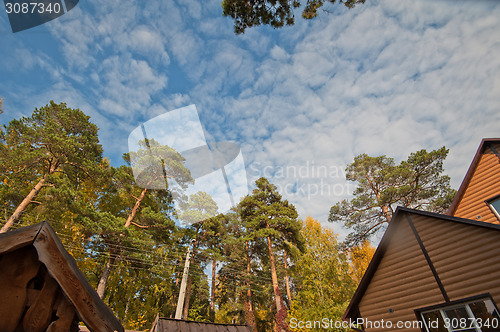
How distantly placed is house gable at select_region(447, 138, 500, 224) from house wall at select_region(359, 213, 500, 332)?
3818 millimetres

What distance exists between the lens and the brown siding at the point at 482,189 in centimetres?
966

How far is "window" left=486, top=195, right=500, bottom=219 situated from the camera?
938 cm

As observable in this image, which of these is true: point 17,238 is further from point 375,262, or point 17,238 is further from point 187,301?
point 187,301

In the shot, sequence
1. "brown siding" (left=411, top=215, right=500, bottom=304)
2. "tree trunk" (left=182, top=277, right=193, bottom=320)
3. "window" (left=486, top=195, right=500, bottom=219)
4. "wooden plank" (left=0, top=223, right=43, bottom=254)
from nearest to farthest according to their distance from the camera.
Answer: "wooden plank" (left=0, top=223, right=43, bottom=254)
"brown siding" (left=411, top=215, right=500, bottom=304)
"window" (left=486, top=195, right=500, bottom=219)
"tree trunk" (left=182, top=277, right=193, bottom=320)

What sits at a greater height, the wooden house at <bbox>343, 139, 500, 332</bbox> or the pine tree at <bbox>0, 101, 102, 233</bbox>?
the pine tree at <bbox>0, 101, 102, 233</bbox>

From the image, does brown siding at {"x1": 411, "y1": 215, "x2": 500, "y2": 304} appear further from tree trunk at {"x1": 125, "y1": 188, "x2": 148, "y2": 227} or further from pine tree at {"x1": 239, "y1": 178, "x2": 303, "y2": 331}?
tree trunk at {"x1": 125, "y1": 188, "x2": 148, "y2": 227}

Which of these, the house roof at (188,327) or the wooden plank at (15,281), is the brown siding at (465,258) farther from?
the wooden plank at (15,281)

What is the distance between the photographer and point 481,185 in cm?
1021

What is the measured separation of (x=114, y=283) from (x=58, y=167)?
33.6 feet

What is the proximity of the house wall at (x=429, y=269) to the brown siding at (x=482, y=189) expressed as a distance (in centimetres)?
382

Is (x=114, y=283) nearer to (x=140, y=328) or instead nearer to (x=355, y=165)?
(x=140, y=328)

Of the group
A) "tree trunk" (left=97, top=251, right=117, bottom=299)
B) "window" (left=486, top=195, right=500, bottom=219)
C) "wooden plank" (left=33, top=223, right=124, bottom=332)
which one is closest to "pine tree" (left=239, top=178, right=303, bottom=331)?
"tree trunk" (left=97, top=251, right=117, bottom=299)

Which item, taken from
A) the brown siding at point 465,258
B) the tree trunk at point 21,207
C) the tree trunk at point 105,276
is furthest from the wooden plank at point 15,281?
the tree trunk at point 105,276

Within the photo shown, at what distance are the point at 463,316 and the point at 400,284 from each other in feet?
5.80
